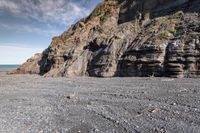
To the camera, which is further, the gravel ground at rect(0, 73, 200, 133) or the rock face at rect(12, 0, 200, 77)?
the rock face at rect(12, 0, 200, 77)

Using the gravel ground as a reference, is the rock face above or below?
above

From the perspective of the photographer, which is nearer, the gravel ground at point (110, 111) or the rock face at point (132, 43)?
the gravel ground at point (110, 111)

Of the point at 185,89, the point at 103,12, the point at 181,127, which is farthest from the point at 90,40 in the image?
the point at 181,127

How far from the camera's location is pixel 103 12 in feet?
157

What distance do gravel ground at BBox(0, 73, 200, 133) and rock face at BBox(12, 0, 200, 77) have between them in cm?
682

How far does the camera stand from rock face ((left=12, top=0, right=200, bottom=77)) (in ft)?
89.9

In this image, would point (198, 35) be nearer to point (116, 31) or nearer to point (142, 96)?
point (142, 96)

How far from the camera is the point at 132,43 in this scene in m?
34.0

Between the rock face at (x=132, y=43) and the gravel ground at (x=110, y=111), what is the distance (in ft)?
22.4

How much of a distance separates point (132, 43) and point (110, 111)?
19985 mm

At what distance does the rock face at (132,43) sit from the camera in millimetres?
27391

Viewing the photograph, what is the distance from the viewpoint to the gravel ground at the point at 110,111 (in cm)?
1237

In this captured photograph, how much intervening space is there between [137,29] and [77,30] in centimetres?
1460

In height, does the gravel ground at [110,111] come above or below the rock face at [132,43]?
below
